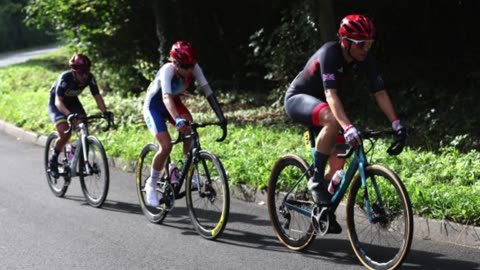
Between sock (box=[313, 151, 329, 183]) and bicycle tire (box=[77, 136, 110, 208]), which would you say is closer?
sock (box=[313, 151, 329, 183])

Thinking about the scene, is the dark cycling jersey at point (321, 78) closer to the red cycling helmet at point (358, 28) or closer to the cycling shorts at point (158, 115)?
the red cycling helmet at point (358, 28)

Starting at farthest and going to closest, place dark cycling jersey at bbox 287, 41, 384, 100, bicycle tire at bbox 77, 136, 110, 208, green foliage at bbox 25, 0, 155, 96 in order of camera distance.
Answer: green foliage at bbox 25, 0, 155, 96, bicycle tire at bbox 77, 136, 110, 208, dark cycling jersey at bbox 287, 41, 384, 100

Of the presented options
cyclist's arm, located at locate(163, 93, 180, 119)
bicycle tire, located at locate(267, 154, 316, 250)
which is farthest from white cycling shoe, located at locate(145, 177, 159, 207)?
bicycle tire, located at locate(267, 154, 316, 250)

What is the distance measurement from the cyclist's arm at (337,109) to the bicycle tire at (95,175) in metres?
3.38

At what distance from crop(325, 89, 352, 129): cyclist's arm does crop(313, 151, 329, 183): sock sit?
1.57 ft

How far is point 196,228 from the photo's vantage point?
6961 millimetres

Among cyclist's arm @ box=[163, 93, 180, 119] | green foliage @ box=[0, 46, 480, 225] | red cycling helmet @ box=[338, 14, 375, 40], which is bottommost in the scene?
green foliage @ box=[0, 46, 480, 225]

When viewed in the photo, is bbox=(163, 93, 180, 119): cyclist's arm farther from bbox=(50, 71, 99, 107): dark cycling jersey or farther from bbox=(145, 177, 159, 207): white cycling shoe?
bbox=(50, 71, 99, 107): dark cycling jersey

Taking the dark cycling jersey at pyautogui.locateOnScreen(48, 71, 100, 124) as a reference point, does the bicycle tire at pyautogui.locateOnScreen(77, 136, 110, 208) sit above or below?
below

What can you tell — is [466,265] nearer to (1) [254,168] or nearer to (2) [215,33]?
(1) [254,168]

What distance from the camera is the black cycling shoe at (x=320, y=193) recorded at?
5.93 meters

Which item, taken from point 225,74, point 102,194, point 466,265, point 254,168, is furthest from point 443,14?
point 466,265

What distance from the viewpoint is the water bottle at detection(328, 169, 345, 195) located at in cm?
589

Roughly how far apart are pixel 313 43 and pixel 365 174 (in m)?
7.79
